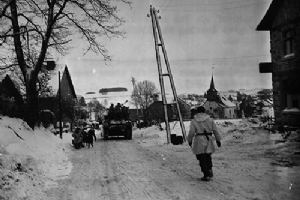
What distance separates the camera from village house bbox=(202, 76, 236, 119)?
94.5 m

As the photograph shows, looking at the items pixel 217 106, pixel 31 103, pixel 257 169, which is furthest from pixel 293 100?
pixel 217 106

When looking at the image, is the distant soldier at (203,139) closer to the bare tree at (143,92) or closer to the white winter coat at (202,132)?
the white winter coat at (202,132)

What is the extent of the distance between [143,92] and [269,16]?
7206 cm

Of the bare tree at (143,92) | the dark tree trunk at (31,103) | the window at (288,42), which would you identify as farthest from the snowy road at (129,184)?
the bare tree at (143,92)

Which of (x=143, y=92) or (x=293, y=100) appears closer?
(x=293, y=100)

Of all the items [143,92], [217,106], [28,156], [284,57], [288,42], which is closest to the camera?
[28,156]

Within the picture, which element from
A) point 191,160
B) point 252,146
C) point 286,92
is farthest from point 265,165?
point 286,92

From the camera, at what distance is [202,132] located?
8.07 meters

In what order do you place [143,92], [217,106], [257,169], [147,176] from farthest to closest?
1. [217,106]
2. [143,92]
3. [257,169]
4. [147,176]

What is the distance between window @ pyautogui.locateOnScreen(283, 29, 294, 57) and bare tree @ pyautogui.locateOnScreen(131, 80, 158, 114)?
69.8m

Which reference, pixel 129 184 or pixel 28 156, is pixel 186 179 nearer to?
pixel 129 184

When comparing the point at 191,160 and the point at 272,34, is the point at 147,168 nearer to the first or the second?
the point at 191,160

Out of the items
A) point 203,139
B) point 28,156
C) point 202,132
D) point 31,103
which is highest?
point 31,103

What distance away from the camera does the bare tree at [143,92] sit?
89.4 m
